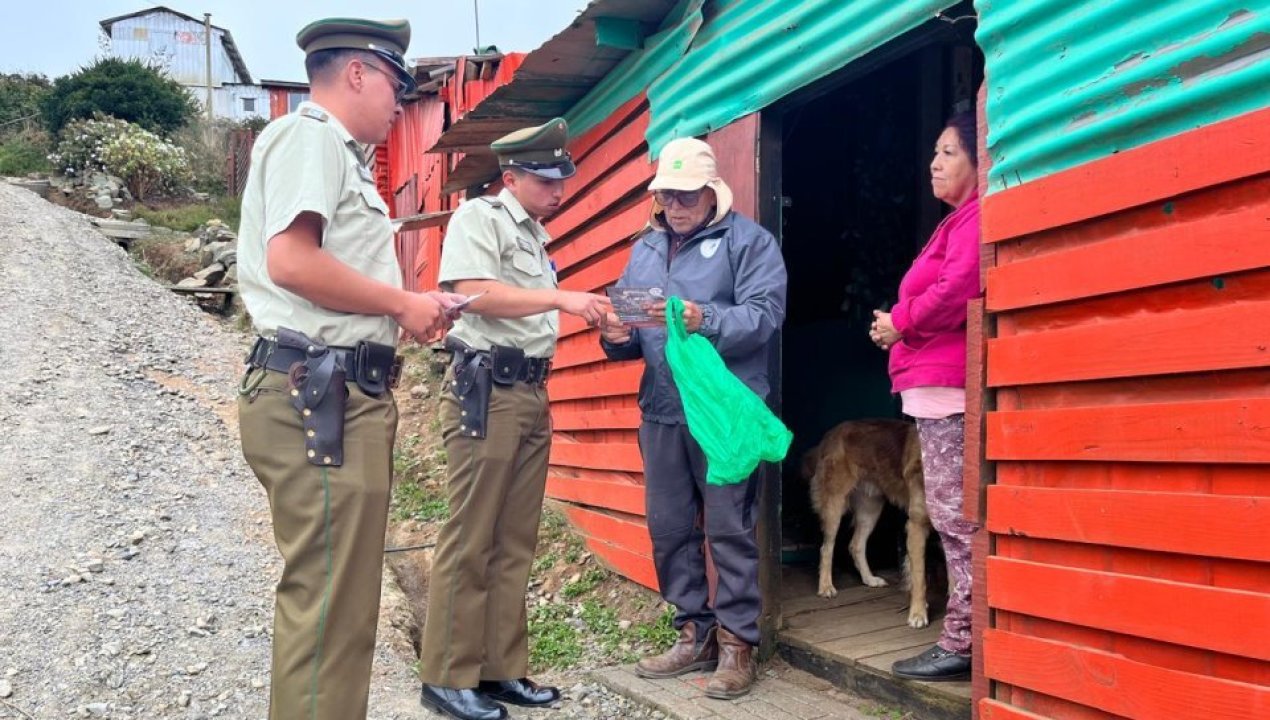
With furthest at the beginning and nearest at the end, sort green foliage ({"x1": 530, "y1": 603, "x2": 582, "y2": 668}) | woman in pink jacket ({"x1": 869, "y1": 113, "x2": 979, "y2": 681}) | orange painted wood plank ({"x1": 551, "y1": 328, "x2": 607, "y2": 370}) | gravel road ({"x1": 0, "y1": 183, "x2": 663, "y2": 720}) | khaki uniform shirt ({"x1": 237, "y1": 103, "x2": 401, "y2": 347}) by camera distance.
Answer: orange painted wood plank ({"x1": 551, "y1": 328, "x2": 607, "y2": 370}), green foliage ({"x1": 530, "y1": 603, "x2": 582, "y2": 668}), gravel road ({"x1": 0, "y1": 183, "x2": 663, "y2": 720}), woman in pink jacket ({"x1": 869, "y1": 113, "x2": 979, "y2": 681}), khaki uniform shirt ({"x1": 237, "y1": 103, "x2": 401, "y2": 347})

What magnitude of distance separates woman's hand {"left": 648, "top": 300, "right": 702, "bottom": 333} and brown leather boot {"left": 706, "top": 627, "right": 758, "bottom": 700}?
4.20 feet

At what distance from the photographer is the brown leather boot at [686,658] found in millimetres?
4211

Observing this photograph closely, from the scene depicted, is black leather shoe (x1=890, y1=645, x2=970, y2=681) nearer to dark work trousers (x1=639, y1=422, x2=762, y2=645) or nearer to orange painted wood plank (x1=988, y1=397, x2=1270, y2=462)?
dark work trousers (x1=639, y1=422, x2=762, y2=645)

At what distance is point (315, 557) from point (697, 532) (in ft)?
6.51

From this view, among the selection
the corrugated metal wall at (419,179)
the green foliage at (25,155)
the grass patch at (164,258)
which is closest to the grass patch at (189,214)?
the grass patch at (164,258)

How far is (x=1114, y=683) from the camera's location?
267cm

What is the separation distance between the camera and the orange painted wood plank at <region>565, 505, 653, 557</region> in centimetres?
544

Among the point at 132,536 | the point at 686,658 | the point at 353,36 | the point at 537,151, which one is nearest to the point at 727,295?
the point at 537,151

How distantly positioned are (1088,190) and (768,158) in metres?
1.87

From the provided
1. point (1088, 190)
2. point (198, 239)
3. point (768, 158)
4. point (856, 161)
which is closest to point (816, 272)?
point (856, 161)

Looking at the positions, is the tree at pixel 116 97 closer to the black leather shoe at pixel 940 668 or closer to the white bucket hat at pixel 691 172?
the white bucket hat at pixel 691 172

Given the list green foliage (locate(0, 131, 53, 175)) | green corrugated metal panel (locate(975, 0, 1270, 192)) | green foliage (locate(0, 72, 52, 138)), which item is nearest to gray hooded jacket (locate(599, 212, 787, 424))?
green corrugated metal panel (locate(975, 0, 1270, 192))

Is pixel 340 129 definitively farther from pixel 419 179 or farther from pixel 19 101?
pixel 19 101

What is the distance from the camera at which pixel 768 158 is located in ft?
14.6
